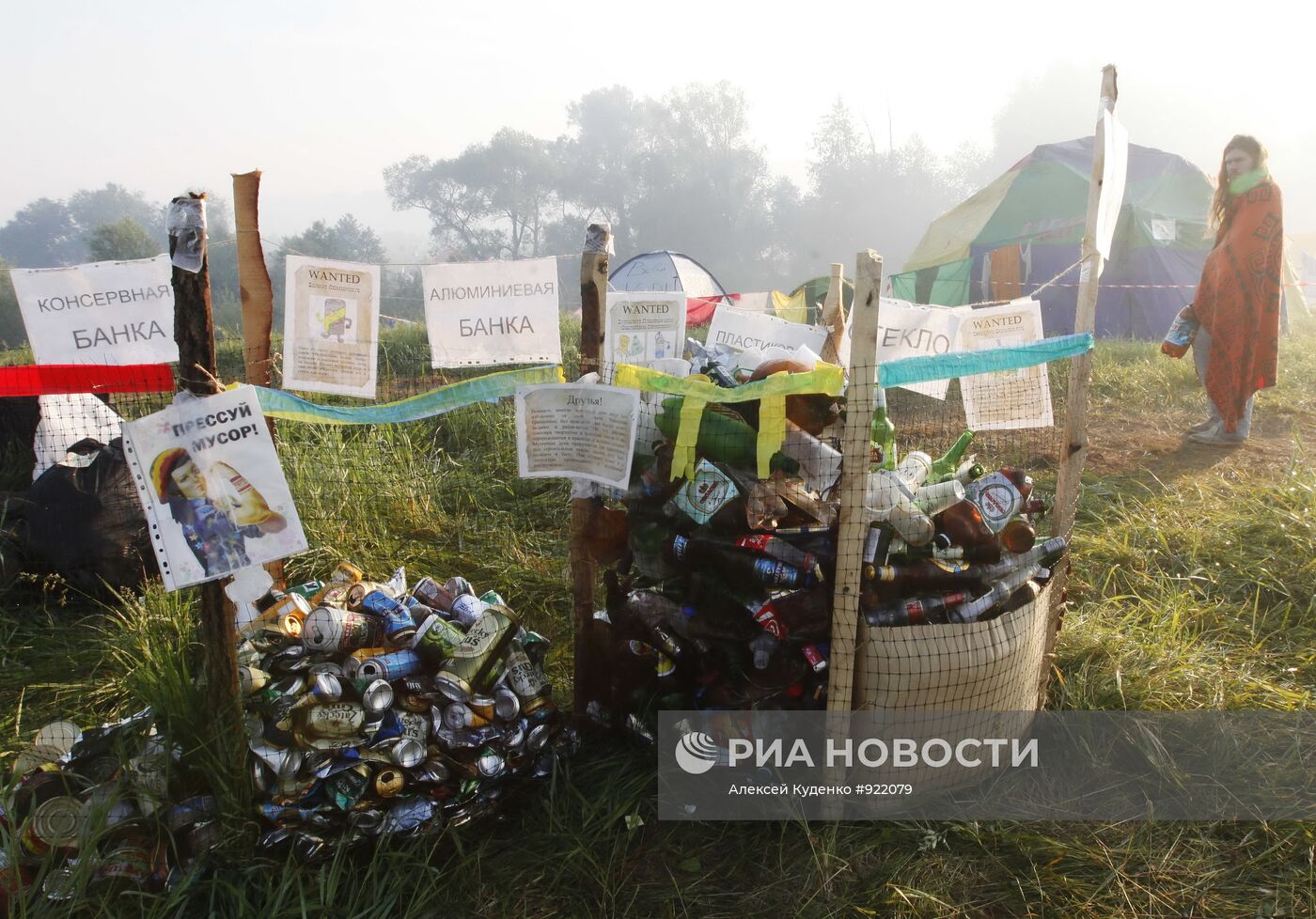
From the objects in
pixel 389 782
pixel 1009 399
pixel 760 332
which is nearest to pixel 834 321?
pixel 760 332

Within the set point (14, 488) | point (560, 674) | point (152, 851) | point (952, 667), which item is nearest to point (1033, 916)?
point (952, 667)

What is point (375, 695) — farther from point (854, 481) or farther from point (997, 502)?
point (997, 502)

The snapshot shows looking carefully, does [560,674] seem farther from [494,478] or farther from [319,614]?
[494,478]

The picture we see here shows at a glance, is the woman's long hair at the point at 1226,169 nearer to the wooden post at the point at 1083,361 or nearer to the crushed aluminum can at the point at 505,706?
the wooden post at the point at 1083,361

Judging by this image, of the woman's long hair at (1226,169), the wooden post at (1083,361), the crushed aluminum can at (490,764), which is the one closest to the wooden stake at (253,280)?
the crushed aluminum can at (490,764)

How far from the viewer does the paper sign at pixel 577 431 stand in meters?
2.49

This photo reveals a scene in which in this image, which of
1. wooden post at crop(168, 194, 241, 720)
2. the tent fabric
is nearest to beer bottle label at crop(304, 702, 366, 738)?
wooden post at crop(168, 194, 241, 720)

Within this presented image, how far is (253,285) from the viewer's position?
10.3 ft

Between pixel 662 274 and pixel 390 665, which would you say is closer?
pixel 390 665

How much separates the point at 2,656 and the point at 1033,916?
4.12 m

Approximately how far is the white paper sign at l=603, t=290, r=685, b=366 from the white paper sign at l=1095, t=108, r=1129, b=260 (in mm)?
2079

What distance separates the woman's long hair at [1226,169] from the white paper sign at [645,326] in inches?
173

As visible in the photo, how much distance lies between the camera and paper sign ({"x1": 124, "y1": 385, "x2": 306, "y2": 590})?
205 cm

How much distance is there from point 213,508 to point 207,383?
321 mm
